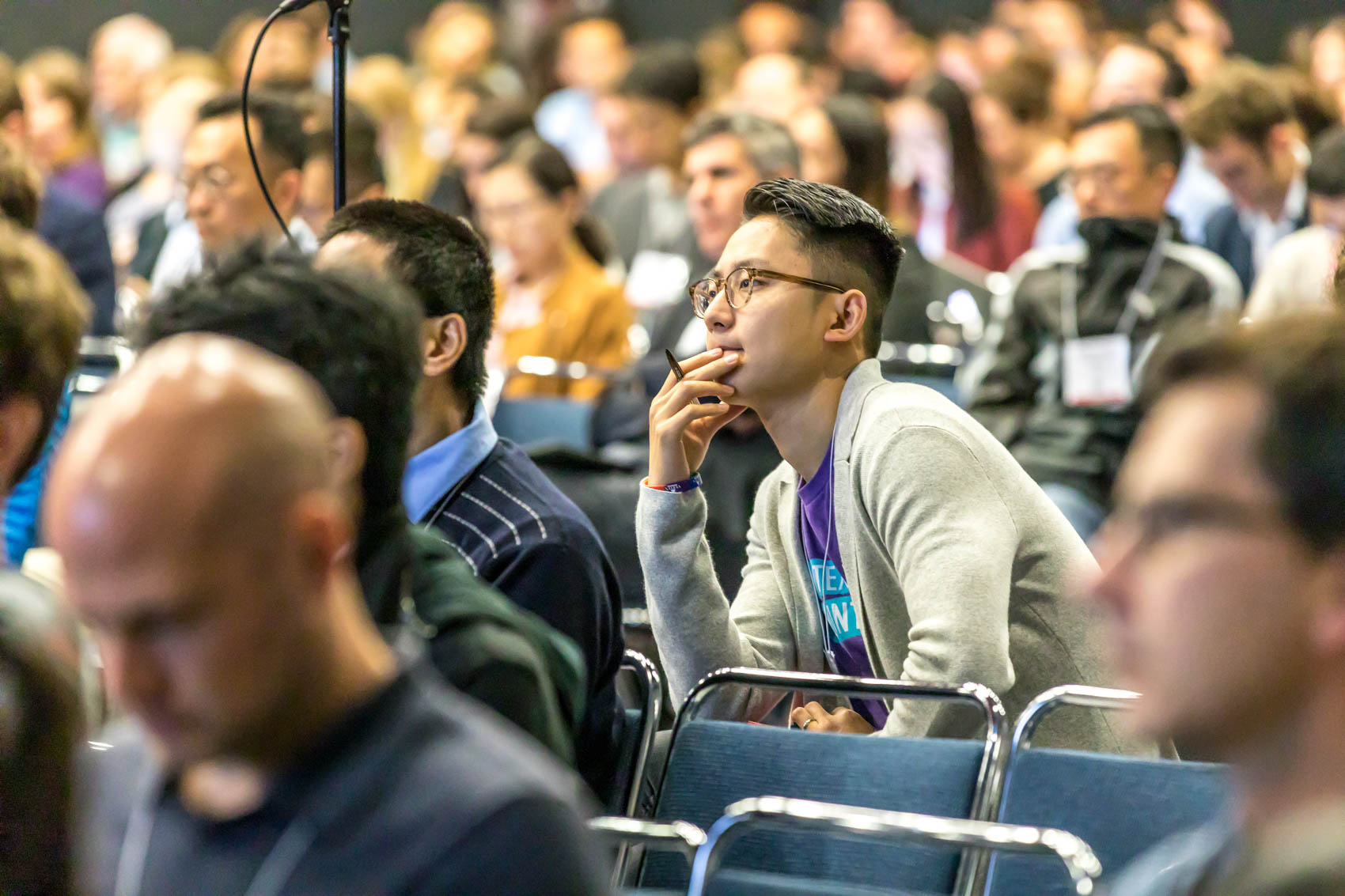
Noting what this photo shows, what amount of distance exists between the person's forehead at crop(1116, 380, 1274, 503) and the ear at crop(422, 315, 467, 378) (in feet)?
5.10

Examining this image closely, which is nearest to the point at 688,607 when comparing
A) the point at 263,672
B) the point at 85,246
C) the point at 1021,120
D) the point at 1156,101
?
the point at 263,672

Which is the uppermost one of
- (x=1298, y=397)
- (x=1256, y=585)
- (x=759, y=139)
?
(x=1298, y=397)

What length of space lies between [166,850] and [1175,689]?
73 centimetres

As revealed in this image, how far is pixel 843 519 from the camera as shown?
2.54 metres

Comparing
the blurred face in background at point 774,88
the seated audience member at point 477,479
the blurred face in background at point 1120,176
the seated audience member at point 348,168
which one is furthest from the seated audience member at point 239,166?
the blurred face in background at point 774,88

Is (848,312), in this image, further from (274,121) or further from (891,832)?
(274,121)

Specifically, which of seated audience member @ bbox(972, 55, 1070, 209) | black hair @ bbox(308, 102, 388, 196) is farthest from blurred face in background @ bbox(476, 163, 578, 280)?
seated audience member @ bbox(972, 55, 1070, 209)

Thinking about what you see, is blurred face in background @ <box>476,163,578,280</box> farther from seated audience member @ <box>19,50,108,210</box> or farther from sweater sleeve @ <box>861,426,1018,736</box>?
sweater sleeve @ <box>861,426,1018,736</box>

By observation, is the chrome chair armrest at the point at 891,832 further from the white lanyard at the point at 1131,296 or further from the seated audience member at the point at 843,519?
the white lanyard at the point at 1131,296

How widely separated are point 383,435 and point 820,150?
420 cm

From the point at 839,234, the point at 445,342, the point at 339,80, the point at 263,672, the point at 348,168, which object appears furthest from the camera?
the point at 348,168

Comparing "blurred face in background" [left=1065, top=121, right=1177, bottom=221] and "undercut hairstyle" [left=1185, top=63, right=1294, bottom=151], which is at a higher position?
"undercut hairstyle" [left=1185, top=63, right=1294, bottom=151]

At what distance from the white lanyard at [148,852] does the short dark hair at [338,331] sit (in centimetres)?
39

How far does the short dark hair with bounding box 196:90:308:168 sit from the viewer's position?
470cm
